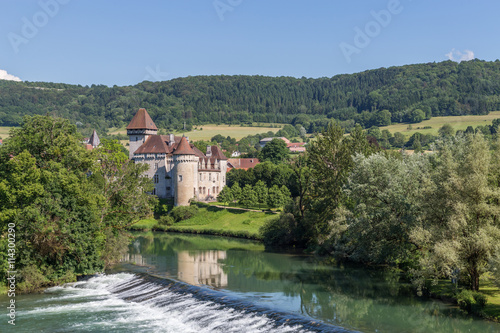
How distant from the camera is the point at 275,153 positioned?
117250mm

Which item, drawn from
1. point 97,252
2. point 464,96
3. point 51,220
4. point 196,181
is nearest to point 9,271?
point 51,220

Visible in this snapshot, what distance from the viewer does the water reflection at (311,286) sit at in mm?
26906

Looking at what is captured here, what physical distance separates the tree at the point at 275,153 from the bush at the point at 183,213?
37.3 m

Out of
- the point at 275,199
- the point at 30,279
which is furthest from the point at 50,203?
the point at 275,199

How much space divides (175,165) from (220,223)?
734 inches

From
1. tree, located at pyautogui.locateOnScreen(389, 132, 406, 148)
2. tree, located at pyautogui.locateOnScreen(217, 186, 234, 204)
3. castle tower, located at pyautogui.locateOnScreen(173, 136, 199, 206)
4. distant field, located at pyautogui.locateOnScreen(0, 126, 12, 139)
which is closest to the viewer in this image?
tree, located at pyautogui.locateOnScreen(217, 186, 234, 204)

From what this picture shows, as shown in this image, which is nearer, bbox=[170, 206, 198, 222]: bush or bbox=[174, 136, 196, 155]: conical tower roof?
bbox=[170, 206, 198, 222]: bush

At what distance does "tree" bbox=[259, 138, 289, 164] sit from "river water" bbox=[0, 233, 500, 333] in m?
71.2

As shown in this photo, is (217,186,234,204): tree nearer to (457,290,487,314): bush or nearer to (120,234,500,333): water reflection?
(120,234,500,333): water reflection

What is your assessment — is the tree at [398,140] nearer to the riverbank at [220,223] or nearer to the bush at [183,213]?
the riverbank at [220,223]

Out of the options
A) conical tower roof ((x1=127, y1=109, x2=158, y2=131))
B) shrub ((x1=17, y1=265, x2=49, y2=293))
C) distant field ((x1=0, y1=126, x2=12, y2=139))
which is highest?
distant field ((x1=0, y1=126, x2=12, y2=139))

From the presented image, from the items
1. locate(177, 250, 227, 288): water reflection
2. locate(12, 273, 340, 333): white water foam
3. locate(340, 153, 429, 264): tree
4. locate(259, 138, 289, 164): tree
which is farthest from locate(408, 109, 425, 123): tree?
locate(12, 273, 340, 333): white water foam

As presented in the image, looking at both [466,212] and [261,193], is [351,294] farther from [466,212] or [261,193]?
[261,193]

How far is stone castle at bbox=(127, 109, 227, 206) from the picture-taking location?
89688 mm
